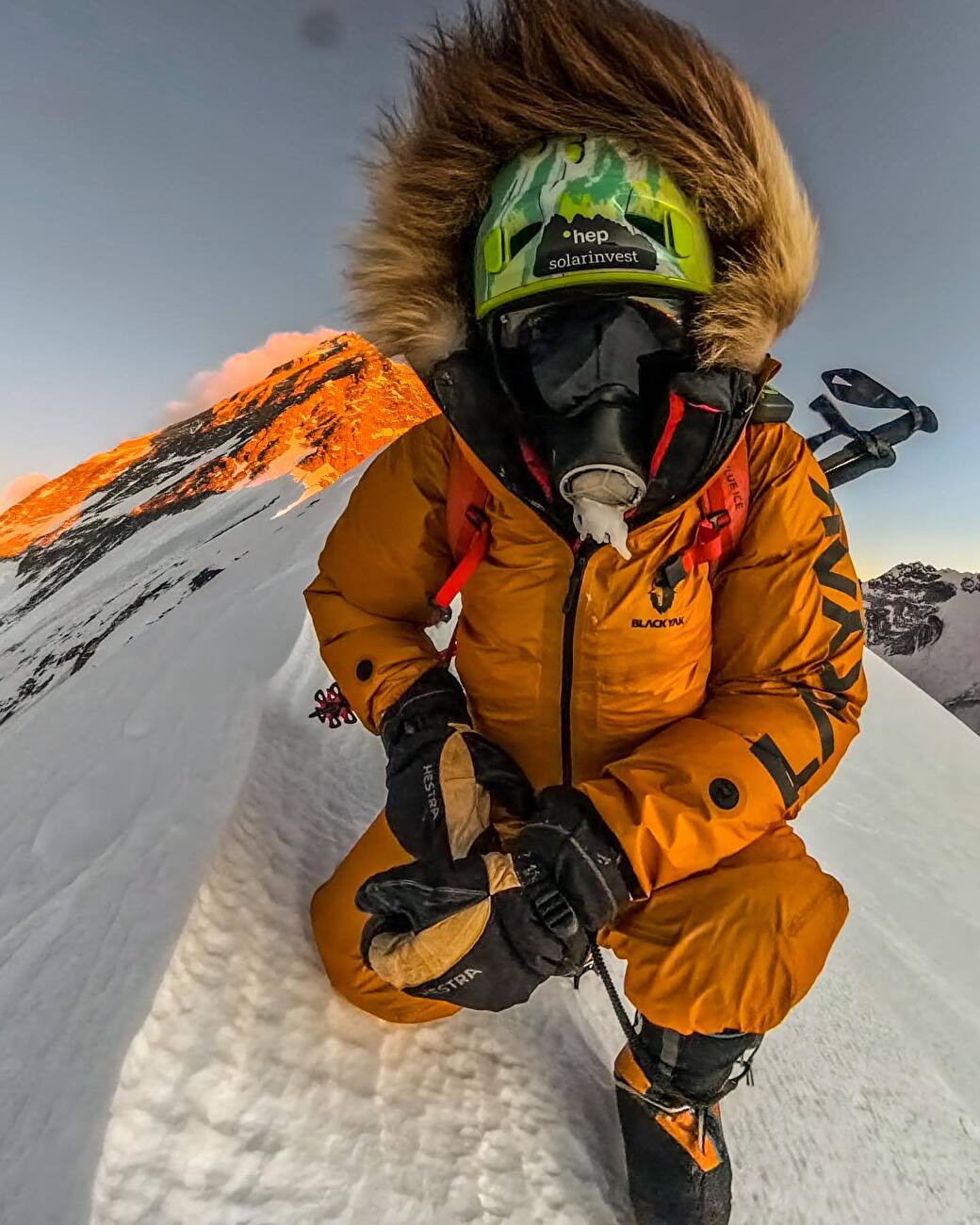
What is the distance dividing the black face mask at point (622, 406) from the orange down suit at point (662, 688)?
0.10m

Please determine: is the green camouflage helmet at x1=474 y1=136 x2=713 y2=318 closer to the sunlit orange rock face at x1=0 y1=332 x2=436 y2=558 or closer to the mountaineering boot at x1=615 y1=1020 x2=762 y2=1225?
the mountaineering boot at x1=615 y1=1020 x2=762 y2=1225

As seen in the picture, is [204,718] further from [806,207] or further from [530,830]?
[806,207]

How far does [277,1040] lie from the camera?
3.16 ft

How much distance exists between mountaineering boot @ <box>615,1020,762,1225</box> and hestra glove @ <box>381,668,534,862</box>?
0.37 meters

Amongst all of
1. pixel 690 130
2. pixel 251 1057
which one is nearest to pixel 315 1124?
pixel 251 1057

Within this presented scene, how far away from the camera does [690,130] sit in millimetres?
1131

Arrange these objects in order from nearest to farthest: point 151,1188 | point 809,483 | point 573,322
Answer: point 151,1188
point 573,322
point 809,483

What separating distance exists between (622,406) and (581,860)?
644mm

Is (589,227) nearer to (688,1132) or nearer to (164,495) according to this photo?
(688,1132)

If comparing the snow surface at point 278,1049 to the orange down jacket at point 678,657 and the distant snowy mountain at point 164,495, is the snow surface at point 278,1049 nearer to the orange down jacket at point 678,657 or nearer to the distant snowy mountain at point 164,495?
the orange down jacket at point 678,657

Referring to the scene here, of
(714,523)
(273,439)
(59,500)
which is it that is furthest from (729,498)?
(59,500)

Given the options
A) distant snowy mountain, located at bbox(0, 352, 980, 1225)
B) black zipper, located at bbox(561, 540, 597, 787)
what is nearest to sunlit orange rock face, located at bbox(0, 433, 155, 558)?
distant snowy mountain, located at bbox(0, 352, 980, 1225)

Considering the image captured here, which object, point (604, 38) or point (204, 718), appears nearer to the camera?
point (604, 38)

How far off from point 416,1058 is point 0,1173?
0.51 m
